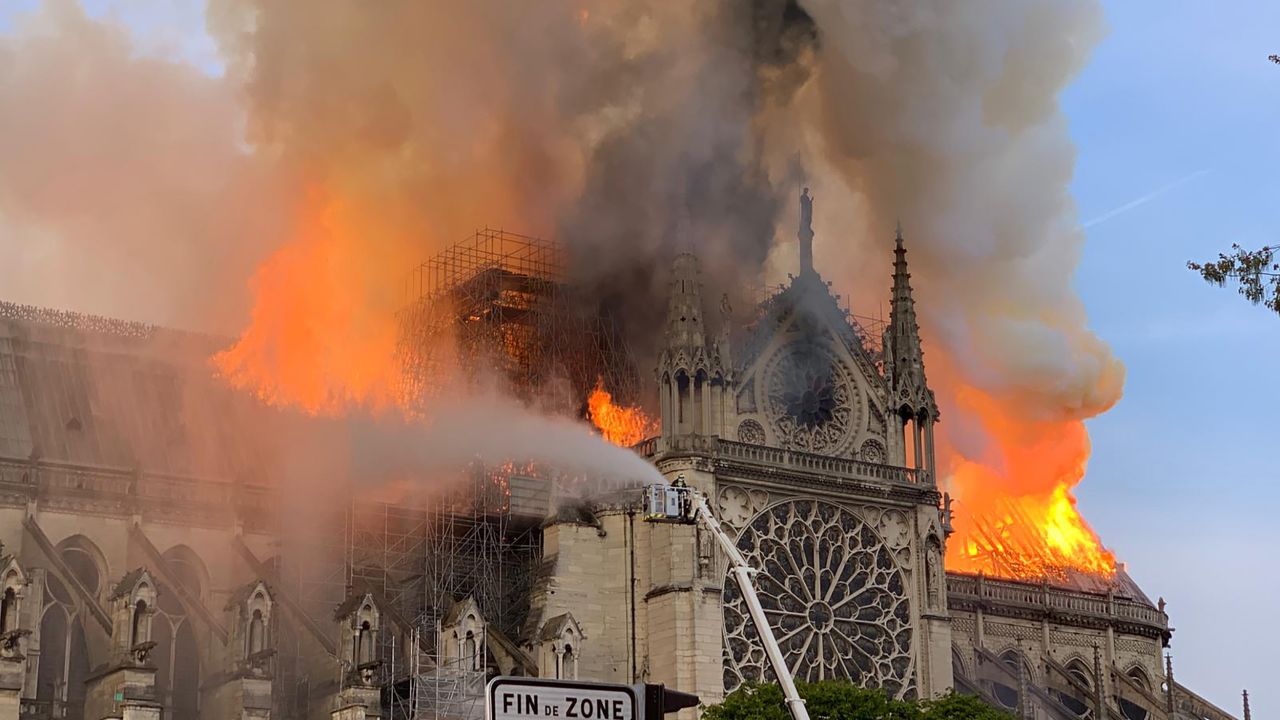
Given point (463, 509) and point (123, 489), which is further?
point (463, 509)

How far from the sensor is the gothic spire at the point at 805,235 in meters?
65.4

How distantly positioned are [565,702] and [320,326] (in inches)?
1824

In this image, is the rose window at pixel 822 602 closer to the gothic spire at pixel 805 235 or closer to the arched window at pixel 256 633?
the gothic spire at pixel 805 235

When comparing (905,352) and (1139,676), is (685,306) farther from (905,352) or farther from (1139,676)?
(1139,676)

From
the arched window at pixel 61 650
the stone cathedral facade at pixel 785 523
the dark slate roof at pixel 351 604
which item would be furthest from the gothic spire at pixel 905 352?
the arched window at pixel 61 650

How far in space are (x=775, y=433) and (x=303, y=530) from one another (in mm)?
14302

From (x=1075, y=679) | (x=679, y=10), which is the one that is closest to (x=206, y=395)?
(x=679, y=10)

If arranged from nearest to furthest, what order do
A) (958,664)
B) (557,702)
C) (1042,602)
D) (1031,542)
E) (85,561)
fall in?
(557,702) → (85,561) → (958,664) → (1042,602) → (1031,542)

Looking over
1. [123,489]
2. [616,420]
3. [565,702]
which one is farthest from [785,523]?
[565,702]

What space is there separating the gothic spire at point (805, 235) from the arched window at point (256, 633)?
64.4ft

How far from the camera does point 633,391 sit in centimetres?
6488

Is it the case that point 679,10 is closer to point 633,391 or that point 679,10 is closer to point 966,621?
point 633,391

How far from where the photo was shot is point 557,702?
67.2ft

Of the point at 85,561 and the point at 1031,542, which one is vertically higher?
the point at 1031,542
